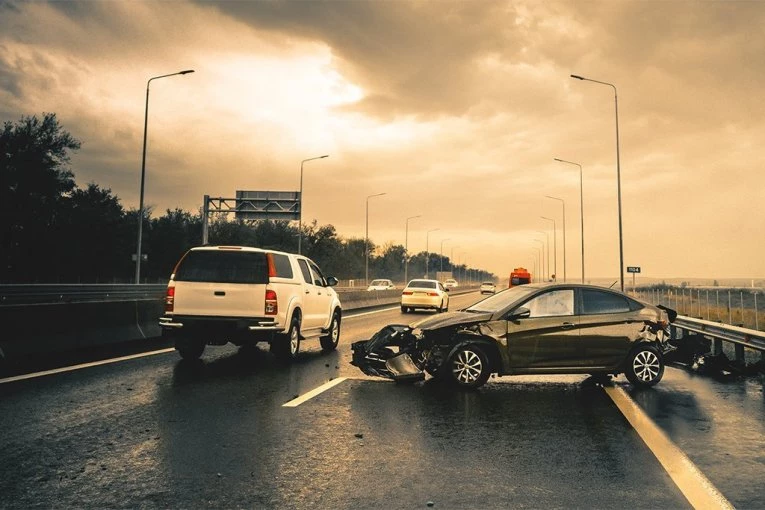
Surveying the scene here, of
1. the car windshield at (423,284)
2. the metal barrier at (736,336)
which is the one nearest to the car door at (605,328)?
the metal barrier at (736,336)

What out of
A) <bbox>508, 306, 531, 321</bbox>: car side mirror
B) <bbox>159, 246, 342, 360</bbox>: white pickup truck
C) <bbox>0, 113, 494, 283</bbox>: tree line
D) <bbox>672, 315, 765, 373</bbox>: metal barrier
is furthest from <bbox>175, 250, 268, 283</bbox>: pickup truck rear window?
<bbox>0, 113, 494, 283</bbox>: tree line

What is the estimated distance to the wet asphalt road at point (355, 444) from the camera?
4.56 meters

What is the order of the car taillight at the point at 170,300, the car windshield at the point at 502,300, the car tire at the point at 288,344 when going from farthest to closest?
the car tire at the point at 288,344
the car taillight at the point at 170,300
the car windshield at the point at 502,300

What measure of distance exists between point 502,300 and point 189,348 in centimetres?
574

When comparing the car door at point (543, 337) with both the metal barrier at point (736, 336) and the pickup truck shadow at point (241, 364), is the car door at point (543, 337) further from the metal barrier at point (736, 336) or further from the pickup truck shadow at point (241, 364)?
the pickup truck shadow at point (241, 364)

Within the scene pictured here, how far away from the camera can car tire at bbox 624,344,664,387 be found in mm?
9578

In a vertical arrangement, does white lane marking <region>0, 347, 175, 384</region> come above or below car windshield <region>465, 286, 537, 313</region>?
below

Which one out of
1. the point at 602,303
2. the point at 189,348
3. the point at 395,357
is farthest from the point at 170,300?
the point at 602,303

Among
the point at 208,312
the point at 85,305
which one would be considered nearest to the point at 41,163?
the point at 85,305

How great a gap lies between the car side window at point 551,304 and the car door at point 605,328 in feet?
0.63

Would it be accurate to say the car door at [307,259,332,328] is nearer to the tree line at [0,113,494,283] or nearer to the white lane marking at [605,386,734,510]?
the white lane marking at [605,386,734,510]

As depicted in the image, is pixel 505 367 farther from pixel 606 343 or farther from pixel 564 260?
pixel 564 260

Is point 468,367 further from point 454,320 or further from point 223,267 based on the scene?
point 223,267

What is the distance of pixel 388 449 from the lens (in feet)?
19.2
